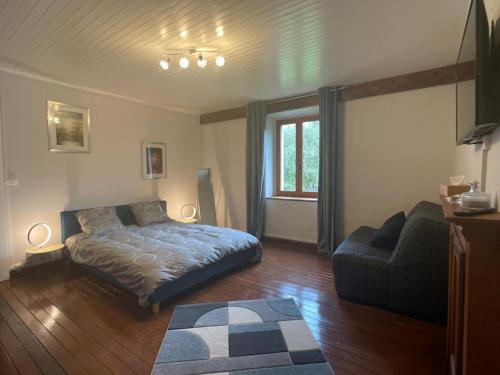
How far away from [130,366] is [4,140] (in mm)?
2983

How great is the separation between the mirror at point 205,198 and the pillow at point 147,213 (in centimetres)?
69

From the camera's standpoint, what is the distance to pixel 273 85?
3.64 metres

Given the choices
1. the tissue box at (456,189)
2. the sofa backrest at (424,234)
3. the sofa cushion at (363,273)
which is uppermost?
the tissue box at (456,189)

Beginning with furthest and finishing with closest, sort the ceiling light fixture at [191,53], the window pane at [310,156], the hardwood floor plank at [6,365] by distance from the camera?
1. the window pane at [310,156]
2. the ceiling light fixture at [191,53]
3. the hardwood floor plank at [6,365]

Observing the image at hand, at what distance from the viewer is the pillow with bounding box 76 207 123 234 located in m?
3.50

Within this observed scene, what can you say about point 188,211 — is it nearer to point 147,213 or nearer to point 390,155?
point 147,213

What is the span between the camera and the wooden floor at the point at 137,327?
174cm

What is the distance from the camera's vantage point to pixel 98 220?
Result: 11.8 ft

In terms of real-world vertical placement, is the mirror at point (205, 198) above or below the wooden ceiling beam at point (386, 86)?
below

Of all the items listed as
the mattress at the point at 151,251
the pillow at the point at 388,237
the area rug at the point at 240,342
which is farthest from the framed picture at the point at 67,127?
the pillow at the point at 388,237

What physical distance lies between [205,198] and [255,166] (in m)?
1.13

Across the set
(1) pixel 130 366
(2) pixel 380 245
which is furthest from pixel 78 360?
(2) pixel 380 245

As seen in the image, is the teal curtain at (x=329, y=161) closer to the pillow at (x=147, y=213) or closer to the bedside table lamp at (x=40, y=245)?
the pillow at (x=147, y=213)

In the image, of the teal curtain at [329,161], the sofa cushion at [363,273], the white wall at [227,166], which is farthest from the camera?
the white wall at [227,166]
